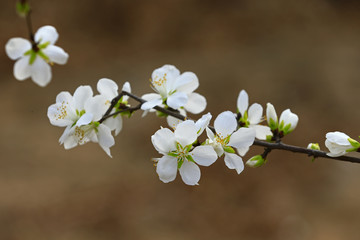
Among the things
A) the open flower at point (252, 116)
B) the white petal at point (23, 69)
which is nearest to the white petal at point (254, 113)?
the open flower at point (252, 116)

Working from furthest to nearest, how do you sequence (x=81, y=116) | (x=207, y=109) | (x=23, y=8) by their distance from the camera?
(x=207, y=109) → (x=81, y=116) → (x=23, y=8)

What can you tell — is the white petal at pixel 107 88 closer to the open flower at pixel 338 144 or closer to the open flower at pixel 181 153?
the open flower at pixel 181 153

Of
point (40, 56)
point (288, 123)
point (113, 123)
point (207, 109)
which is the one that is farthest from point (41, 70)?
point (207, 109)

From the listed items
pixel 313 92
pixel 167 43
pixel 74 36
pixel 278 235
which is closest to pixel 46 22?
pixel 74 36

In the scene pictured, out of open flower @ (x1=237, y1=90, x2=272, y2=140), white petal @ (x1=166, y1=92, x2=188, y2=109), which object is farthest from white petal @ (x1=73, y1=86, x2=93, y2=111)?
open flower @ (x1=237, y1=90, x2=272, y2=140)

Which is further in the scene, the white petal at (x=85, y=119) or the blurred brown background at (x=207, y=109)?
the blurred brown background at (x=207, y=109)

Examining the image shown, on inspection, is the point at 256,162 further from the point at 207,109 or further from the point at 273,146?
the point at 207,109
